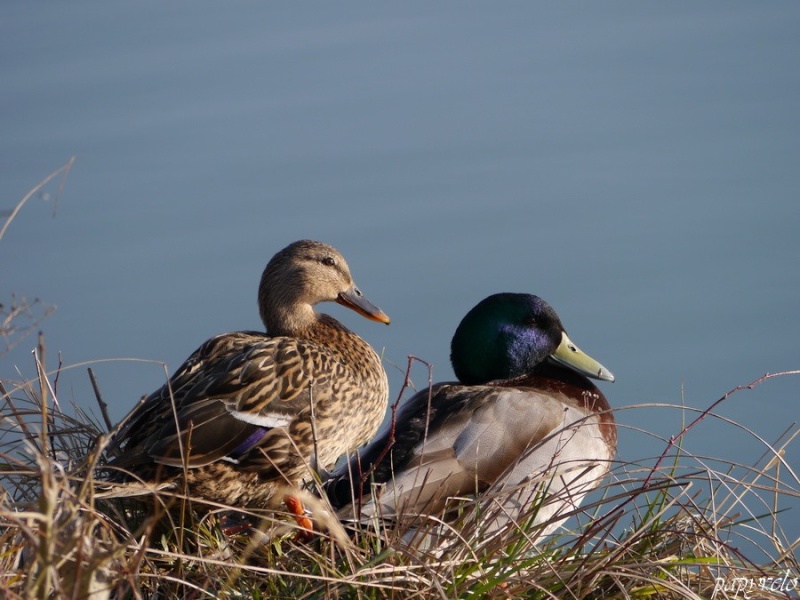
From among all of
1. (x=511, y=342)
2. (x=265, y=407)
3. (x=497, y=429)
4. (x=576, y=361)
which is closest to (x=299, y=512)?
(x=265, y=407)

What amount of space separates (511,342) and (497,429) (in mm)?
816

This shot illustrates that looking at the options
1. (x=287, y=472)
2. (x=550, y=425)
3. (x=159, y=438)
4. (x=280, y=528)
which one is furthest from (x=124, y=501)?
(x=550, y=425)

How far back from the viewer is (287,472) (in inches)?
143

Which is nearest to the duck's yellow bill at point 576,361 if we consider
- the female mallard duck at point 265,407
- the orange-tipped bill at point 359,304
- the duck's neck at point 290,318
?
the orange-tipped bill at point 359,304

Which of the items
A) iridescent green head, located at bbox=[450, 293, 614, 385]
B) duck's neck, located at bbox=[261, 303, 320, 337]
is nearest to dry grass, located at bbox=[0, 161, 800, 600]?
duck's neck, located at bbox=[261, 303, 320, 337]

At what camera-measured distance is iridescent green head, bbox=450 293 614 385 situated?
4.72m

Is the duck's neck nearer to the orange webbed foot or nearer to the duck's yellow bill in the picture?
the orange webbed foot

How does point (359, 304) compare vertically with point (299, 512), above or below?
above

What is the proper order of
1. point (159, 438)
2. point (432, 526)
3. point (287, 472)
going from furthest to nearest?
point (287, 472), point (159, 438), point (432, 526)

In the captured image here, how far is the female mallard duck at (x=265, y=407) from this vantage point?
343 cm

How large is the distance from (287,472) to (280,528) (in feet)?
2.15

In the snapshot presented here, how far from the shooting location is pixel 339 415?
3809 mm

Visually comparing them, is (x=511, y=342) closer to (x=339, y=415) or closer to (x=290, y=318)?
(x=290, y=318)

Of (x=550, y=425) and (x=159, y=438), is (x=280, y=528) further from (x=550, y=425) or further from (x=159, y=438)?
(x=550, y=425)
